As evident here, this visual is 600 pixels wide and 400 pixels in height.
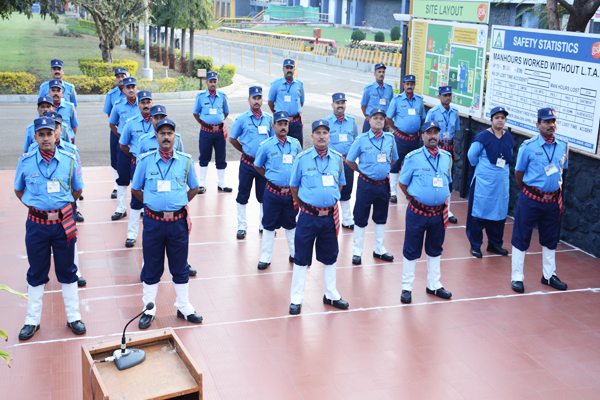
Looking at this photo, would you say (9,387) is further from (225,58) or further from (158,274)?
(225,58)

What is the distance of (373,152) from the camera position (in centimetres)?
943

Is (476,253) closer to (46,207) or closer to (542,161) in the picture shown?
(542,161)

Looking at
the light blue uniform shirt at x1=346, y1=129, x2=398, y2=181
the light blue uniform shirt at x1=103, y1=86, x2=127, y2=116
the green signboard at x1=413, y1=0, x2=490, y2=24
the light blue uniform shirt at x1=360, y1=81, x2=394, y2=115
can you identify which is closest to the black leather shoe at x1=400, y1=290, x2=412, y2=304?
the light blue uniform shirt at x1=346, y1=129, x2=398, y2=181

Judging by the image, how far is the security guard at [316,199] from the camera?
7887 millimetres

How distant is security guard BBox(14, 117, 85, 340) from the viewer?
23.3 ft

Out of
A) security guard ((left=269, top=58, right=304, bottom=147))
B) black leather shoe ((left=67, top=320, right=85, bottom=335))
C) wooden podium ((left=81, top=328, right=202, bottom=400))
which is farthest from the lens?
security guard ((left=269, top=58, right=304, bottom=147))

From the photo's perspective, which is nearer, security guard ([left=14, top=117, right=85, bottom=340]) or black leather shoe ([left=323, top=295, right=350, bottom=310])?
security guard ([left=14, top=117, right=85, bottom=340])

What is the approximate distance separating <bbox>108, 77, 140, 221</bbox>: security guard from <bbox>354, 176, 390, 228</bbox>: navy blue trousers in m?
4.18

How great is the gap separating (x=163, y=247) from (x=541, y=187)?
5097mm

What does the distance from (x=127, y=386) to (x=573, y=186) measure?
8998mm

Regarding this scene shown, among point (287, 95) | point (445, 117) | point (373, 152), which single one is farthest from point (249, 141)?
point (445, 117)

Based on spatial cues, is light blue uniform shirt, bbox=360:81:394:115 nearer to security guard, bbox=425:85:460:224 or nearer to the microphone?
security guard, bbox=425:85:460:224

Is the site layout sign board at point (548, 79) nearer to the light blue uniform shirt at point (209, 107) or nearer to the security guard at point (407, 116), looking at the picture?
the security guard at point (407, 116)

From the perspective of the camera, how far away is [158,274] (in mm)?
7727
